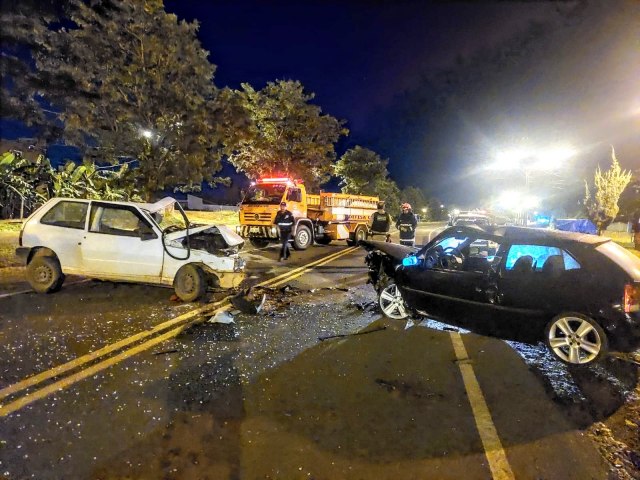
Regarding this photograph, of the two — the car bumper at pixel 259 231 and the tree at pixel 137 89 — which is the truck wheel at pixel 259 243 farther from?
the tree at pixel 137 89

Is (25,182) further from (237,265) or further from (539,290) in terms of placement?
(539,290)

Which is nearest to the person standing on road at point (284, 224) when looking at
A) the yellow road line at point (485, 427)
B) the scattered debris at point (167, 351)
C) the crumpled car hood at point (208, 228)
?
the crumpled car hood at point (208, 228)

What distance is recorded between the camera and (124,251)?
719cm

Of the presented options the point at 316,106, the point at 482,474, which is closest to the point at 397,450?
the point at 482,474

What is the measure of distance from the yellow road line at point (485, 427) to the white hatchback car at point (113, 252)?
4.28m

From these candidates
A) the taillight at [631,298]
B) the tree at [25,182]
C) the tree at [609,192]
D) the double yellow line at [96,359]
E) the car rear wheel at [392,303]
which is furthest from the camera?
the tree at [609,192]

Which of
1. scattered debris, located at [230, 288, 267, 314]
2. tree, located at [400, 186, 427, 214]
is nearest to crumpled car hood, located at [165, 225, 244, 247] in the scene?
scattered debris, located at [230, 288, 267, 314]

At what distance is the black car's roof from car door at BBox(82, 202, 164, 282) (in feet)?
16.9

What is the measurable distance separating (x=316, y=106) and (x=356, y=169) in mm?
11717

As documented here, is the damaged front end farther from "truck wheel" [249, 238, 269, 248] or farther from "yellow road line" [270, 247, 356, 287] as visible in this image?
"truck wheel" [249, 238, 269, 248]

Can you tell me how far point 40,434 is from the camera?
3057 mm

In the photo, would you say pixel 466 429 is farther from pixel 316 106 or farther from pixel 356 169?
pixel 356 169

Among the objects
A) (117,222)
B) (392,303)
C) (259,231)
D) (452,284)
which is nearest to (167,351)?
(392,303)

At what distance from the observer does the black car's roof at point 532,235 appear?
4.86 m
